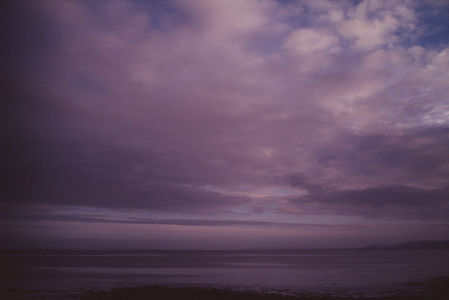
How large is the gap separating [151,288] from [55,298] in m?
7.41

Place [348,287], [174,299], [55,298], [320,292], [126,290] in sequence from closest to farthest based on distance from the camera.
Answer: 1. [174,299]
2. [55,298]
3. [126,290]
4. [320,292]
5. [348,287]

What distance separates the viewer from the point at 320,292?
29.1m

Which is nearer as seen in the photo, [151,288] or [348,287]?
[151,288]

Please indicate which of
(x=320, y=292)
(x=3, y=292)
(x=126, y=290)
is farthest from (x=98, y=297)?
(x=320, y=292)

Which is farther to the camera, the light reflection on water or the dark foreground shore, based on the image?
the light reflection on water

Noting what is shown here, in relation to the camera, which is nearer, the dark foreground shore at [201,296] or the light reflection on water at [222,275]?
Answer: the dark foreground shore at [201,296]

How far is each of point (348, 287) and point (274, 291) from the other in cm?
809

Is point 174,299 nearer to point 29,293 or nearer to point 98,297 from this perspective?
point 98,297

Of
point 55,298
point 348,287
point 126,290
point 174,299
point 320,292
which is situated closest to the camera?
point 174,299

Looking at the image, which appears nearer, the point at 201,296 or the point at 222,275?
the point at 201,296

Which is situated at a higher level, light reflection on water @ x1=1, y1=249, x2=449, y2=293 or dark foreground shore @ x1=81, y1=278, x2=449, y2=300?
dark foreground shore @ x1=81, y1=278, x2=449, y2=300

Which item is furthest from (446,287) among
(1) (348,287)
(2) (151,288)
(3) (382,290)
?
(2) (151,288)

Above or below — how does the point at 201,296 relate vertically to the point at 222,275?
above

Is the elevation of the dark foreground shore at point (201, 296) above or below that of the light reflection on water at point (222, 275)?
above
